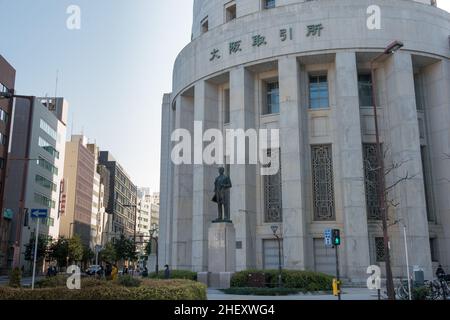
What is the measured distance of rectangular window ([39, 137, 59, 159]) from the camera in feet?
251

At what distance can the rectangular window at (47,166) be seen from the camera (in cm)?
7644

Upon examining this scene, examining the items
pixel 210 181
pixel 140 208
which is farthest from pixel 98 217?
pixel 210 181

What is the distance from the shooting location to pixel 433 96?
1346 inches

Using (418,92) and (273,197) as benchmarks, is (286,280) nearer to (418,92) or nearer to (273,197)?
(273,197)

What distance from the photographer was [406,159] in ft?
101

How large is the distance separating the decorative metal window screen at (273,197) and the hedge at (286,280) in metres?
6.95

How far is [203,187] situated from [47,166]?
172ft

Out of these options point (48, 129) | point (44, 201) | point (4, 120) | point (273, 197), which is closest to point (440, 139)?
point (273, 197)

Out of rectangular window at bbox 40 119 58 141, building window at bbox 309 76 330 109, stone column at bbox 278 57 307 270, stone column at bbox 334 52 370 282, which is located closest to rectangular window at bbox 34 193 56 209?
rectangular window at bbox 40 119 58 141

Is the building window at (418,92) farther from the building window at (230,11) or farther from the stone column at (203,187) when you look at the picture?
the building window at (230,11)

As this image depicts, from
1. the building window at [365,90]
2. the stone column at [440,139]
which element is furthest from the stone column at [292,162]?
the stone column at [440,139]

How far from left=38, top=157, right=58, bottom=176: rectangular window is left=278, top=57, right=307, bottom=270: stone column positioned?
53471 mm

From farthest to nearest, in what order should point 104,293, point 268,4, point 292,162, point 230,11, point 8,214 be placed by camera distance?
point 8,214 → point 230,11 → point 268,4 → point 292,162 → point 104,293

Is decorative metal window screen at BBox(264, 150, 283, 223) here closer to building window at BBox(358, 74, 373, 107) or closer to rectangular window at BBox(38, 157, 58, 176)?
building window at BBox(358, 74, 373, 107)
